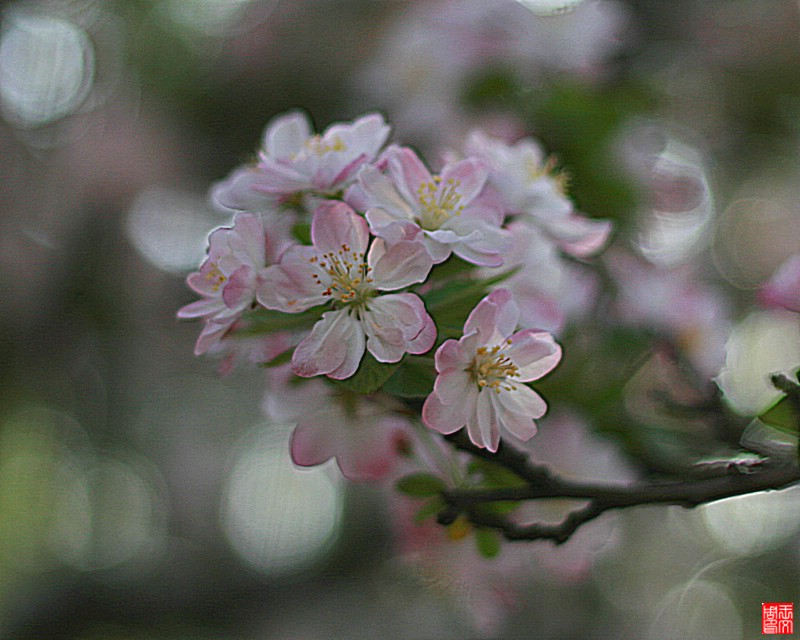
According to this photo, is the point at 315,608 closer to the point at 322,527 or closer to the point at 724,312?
the point at 322,527

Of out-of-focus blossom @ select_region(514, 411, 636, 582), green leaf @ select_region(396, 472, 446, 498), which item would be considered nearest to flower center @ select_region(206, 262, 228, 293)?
green leaf @ select_region(396, 472, 446, 498)

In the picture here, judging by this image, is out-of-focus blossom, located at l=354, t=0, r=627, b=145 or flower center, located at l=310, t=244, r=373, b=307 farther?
out-of-focus blossom, located at l=354, t=0, r=627, b=145

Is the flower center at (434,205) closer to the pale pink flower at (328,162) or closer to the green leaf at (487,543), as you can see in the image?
the pale pink flower at (328,162)

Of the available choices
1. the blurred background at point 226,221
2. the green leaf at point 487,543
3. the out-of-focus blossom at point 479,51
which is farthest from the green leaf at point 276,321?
the out-of-focus blossom at point 479,51

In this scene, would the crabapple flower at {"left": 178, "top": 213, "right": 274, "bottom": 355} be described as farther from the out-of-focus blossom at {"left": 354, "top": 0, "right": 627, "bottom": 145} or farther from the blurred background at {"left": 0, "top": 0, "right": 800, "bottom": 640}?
the out-of-focus blossom at {"left": 354, "top": 0, "right": 627, "bottom": 145}

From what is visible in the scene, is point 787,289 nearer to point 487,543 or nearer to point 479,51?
point 487,543

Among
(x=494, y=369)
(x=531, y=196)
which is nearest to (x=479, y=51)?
(x=531, y=196)
